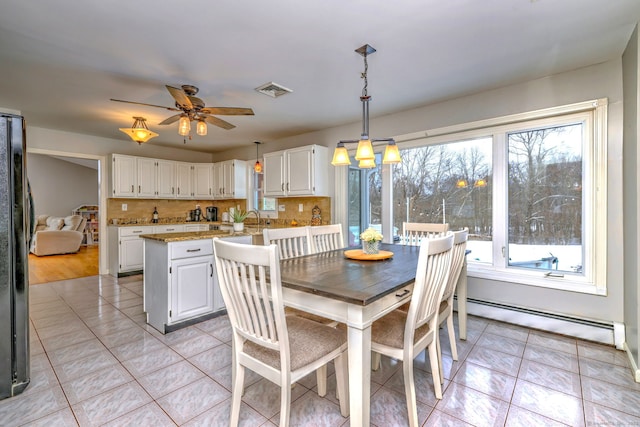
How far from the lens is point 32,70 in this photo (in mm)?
2576

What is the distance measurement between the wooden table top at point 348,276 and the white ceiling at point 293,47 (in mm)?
1588

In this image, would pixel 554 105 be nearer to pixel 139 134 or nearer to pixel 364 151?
pixel 364 151

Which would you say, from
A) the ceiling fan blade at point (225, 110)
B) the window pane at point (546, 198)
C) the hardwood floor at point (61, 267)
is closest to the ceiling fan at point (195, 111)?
the ceiling fan blade at point (225, 110)

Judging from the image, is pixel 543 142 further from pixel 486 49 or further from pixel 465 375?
pixel 465 375

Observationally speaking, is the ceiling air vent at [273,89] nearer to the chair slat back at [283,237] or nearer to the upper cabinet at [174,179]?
the chair slat back at [283,237]

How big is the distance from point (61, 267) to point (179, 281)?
4603mm

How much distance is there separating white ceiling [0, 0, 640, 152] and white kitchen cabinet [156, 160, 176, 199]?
2.05 m

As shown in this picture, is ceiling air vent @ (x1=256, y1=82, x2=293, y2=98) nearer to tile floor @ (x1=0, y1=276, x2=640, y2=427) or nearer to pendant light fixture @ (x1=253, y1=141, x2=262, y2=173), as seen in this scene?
pendant light fixture @ (x1=253, y1=141, x2=262, y2=173)

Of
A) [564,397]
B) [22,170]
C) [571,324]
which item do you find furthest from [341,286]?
[571,324]

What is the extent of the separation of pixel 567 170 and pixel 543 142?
0.34 m

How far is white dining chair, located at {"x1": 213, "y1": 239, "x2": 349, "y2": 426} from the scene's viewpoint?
1.24 metres

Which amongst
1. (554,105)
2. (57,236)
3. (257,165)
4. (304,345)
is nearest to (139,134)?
(257,165)

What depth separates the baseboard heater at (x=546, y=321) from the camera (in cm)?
247

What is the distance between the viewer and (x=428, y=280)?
150 centimetres
